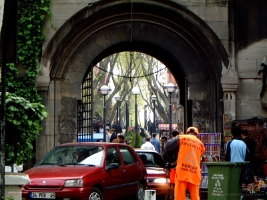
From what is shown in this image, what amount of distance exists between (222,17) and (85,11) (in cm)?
399

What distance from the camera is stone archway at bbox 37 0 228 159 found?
2105 cm

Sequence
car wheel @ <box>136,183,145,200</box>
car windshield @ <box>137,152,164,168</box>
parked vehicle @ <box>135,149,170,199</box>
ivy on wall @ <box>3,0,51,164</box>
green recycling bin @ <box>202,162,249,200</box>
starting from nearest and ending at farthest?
green recycling bin @ <box>202,162,249,200</box>, car wheel @ <box>136,183,145,200</box>, parked vehicle @ <box>135,149,170,199</box>, car windshield @ <box>137,152,164,168</box>, ivy on wall @ <box>3,0,51,164</box>

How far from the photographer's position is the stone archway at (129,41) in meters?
21.0

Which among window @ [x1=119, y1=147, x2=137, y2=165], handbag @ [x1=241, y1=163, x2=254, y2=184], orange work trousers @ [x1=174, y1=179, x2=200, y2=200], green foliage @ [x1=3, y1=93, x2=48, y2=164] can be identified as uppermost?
green foliage @ [x1=3, y1=93, x2=48, y2=164]

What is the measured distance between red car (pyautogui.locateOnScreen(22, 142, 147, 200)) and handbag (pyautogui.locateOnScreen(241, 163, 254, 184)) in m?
2.81

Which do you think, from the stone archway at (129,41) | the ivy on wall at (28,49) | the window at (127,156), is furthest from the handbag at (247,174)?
the stone archway at (129,41)

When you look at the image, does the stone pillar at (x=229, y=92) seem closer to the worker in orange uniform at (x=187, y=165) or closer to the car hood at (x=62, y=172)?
the car hood at (x=62, y=172)

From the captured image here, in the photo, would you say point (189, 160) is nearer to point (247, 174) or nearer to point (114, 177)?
point (247, 174)

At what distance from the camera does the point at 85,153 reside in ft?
51.2

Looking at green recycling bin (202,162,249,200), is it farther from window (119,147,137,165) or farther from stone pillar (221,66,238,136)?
stone pillar (221,66,238,136)

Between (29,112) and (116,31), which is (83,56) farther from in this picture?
(29,112)

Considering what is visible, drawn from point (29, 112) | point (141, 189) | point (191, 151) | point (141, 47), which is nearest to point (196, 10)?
point (141, 47)

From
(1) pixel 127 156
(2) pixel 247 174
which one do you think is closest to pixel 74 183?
(1) pixel 127 156

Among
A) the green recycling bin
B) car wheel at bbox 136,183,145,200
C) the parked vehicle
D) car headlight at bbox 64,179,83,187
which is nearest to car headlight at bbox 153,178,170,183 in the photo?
the parked vehicle
